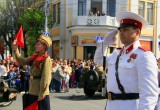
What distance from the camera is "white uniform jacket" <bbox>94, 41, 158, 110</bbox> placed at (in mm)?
3536

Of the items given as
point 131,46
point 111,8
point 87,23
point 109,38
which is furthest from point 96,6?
point 131,46

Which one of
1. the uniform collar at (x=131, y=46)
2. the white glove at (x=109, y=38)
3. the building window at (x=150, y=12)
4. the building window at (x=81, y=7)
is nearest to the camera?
the uniform collar at (x=131, y=46)

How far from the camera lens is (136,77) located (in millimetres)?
3713

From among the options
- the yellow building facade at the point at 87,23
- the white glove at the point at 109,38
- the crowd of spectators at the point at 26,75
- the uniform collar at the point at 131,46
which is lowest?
the crowd of spectators at the point at 26,75

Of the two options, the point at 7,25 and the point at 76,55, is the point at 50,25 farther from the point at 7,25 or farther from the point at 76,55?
the point at 7,25

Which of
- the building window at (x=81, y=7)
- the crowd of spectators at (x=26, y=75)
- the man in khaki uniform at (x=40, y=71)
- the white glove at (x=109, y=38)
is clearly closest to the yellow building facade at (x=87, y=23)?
the building window at (x=81, y=7)

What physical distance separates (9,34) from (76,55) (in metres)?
13.2

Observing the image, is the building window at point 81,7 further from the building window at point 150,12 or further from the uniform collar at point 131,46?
the uniform collar at point 131,46

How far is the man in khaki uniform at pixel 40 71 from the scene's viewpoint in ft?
23.0

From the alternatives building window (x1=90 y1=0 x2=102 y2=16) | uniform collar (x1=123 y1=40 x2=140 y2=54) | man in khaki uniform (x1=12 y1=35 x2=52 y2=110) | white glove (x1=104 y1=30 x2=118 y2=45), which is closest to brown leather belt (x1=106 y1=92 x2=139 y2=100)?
uniform collar (x1=123 y1=40 x2=140 y2=54)

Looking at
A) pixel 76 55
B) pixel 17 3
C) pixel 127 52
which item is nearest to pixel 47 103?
pixel 127 52

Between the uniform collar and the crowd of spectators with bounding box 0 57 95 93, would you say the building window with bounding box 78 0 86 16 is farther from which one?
A: the uniform collar

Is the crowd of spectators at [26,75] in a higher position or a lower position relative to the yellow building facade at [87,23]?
lower

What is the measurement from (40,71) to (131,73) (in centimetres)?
359
